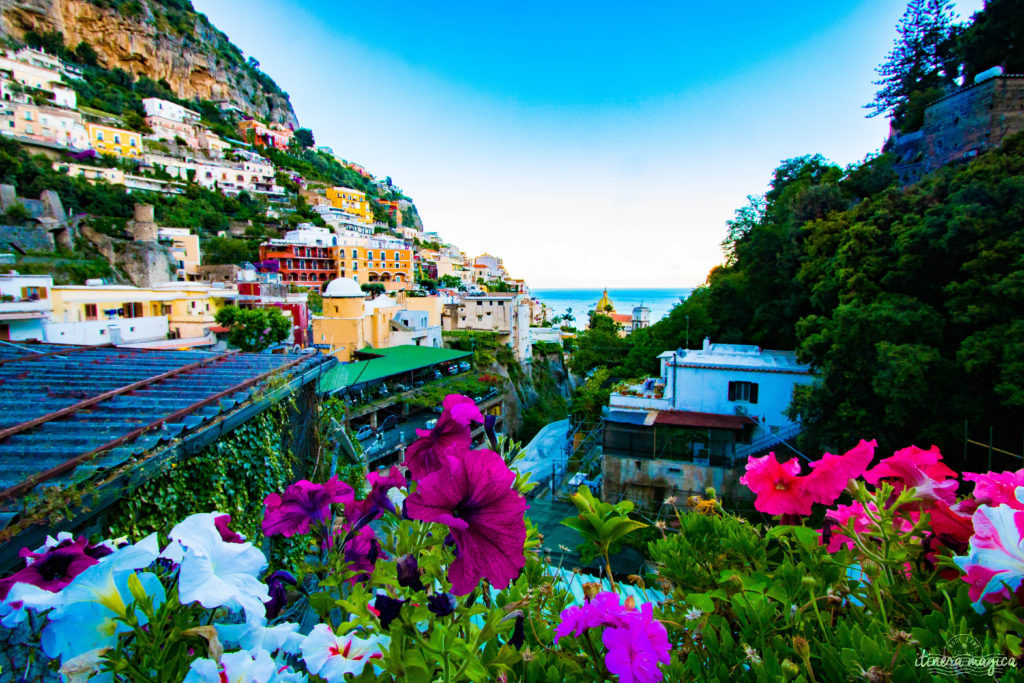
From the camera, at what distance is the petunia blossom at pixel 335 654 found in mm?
714

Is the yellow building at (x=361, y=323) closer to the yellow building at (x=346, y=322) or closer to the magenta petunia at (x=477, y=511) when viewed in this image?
the yellow building at (x=346, y=322)

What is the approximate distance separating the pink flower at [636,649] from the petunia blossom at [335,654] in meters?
0.39

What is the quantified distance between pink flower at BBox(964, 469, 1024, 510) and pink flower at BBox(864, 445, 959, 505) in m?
0.05

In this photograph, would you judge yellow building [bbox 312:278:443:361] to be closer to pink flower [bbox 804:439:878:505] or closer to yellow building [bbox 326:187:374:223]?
pink flower [bbox 804:439:878:505]

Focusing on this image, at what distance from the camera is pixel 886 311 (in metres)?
7.14

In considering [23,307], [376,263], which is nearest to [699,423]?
[23,307]

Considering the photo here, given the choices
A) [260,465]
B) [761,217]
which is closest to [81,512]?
[260,465]

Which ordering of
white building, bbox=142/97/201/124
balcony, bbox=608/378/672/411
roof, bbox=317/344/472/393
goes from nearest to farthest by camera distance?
balcony, bbox=608/378/672/411, roof, bbox=317/344/472/393, white building, bbox=142/97/201/124

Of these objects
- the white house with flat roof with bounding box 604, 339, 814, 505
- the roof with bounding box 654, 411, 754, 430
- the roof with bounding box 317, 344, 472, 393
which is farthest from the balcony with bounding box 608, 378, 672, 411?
the roof with bounding box 317, 344, 472, 393

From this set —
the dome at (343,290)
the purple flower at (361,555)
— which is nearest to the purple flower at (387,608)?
the purple flower at (361,555)

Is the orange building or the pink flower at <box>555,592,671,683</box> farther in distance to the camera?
the orange building

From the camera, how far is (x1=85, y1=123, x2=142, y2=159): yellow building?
118 ft

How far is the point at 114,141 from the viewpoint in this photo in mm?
37531

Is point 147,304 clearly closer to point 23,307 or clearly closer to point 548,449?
point 23,307
